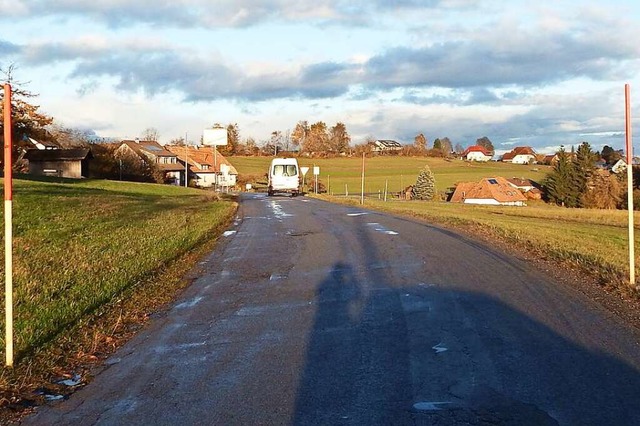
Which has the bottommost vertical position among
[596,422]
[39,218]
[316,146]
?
[596,422]

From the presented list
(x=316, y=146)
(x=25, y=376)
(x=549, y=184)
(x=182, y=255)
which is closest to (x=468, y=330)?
(x=25, y=376)

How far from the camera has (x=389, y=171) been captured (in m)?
112

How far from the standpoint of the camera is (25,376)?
5.56 m

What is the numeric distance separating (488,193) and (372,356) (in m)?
84.0

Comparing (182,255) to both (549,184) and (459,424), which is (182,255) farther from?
(549,184)

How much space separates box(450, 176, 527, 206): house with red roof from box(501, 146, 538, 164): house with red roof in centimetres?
9221

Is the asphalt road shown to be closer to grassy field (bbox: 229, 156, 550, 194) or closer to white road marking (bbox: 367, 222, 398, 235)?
white road marking (bbox: 367, 222, 398, 235)

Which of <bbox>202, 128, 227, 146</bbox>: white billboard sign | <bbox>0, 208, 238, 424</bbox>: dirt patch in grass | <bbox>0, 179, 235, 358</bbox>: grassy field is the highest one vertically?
<bbox>202, 128, 227, 146</bbox>: white billboard sign

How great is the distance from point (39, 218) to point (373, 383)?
13161 millimetres

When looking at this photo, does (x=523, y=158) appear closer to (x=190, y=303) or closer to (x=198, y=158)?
(x=198, y=158)

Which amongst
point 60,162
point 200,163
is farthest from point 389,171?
point 60,162

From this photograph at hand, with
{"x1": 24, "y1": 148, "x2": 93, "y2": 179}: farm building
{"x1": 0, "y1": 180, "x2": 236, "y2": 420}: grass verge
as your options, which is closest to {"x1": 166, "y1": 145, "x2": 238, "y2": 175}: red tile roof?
{"x1": 24, "y1": 148, "x2": 93, "y2": 179}: farm building

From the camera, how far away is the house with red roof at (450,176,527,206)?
8494cm

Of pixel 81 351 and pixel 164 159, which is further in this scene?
pixel 164 159
